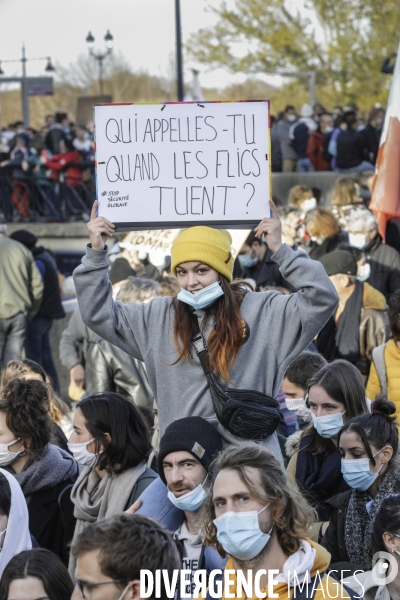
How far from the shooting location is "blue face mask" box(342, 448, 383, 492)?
4512 millimetres

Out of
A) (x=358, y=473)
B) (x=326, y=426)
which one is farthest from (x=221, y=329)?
(x=326, y=426)

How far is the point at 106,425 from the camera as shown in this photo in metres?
4.63

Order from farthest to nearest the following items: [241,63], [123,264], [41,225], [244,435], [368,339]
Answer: [241,63] < [41,225] < [123,264] < [368,339] < [244,435]

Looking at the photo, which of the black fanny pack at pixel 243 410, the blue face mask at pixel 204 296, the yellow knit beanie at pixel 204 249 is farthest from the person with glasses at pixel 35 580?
the yellow knit beanie at pixel 204 249

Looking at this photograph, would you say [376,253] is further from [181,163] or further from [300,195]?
[181,163]

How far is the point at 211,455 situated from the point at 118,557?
3.40ft

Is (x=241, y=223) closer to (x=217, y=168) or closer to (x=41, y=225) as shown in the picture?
(x=217, y=168)

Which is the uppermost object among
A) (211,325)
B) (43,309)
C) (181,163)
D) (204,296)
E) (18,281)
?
(181,163)

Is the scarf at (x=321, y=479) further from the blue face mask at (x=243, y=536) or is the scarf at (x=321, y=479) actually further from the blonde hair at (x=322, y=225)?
the blonde hair at (x=322, y=225)

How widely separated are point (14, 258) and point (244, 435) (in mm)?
6598

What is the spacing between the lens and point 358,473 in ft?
14.8

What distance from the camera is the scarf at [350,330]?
7277mm

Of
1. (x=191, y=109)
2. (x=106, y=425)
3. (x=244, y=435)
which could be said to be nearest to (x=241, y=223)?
(x=191, y=109)

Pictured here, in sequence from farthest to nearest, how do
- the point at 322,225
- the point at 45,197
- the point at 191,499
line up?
the point at 45,197, the point at 322,225, the point at 191,499
